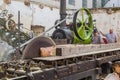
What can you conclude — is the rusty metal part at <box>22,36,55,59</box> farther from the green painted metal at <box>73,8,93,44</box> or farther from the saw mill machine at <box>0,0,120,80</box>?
the green painted metal at <box>73,8,93,44</box>

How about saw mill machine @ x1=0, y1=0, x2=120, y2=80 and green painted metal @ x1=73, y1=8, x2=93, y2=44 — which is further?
green painted metal @ x1=73, y1=8, x2=93, y2=44

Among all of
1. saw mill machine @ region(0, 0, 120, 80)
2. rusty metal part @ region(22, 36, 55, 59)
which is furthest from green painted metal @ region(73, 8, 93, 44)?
rusty metal part @ region(22, 36, 55, 59)

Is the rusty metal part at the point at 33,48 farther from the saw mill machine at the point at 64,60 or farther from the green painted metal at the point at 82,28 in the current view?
the green painted metal at the point at 82,28

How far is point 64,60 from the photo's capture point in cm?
612

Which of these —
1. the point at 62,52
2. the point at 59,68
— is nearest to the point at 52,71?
the point at 59,68

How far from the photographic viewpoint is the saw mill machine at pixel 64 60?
5387 mm

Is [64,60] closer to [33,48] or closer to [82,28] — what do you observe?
[33,48]

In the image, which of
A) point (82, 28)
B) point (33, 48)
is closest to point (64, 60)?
point (33, 48)

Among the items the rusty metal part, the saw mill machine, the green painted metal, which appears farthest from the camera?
the green painted metal

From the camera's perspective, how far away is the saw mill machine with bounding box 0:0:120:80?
17.7ft

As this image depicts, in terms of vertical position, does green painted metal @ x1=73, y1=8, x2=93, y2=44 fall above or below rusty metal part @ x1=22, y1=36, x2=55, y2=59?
above

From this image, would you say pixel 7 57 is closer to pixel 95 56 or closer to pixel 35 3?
pixel 95 56

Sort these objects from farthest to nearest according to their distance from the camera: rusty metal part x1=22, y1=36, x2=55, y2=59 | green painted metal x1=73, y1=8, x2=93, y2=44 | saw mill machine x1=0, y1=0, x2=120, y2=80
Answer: green painted metal x1=73, y1=8, x2=93, y2=44 < rusty metal part x1=22, y1=36, x2=55, y2=59 < saw mill machine x1=0, y1=0, x2=120, y2=80

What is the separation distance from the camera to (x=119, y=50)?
377 inches
